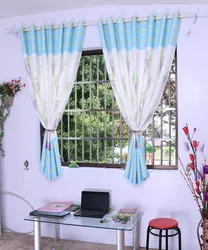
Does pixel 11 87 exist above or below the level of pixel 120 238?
above

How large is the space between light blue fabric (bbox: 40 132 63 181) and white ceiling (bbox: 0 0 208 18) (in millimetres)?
1318

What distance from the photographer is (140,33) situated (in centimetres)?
316

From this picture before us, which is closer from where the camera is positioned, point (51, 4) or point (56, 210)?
point (56, 210)

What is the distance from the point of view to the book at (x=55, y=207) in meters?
3.12

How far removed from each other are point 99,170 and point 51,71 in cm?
116

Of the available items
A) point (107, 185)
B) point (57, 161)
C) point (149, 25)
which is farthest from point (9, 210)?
point (149, 25)

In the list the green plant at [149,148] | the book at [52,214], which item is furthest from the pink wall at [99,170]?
the book at [52,214]

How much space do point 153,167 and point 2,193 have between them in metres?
1.78

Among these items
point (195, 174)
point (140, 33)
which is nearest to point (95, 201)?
point (195, 174)

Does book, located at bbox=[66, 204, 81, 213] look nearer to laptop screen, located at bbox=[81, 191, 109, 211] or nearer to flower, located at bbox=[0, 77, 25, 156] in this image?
laptop screen, located at bbox=[81, 191, 109, 211]

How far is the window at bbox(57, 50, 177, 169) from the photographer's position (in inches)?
131

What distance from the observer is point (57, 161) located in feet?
11.2

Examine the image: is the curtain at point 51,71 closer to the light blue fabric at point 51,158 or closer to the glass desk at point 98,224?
the light blue fabric at point 51,158

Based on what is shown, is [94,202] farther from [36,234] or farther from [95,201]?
[36,234]
